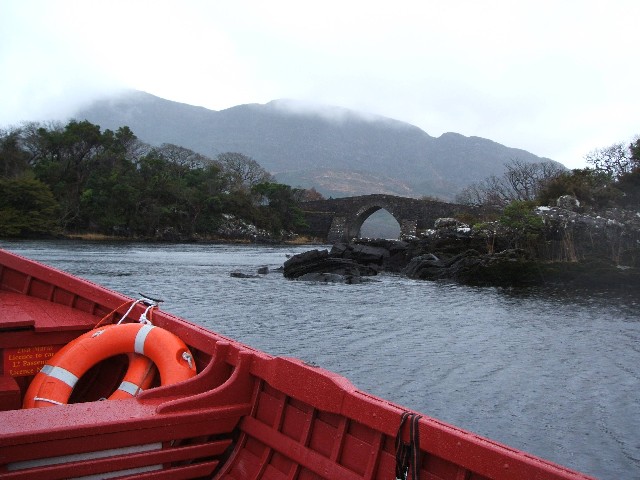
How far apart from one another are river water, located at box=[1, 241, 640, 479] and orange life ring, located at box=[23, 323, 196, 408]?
12.3 feet

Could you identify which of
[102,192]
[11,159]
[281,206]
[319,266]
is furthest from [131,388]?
[281,206]

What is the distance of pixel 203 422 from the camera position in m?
3.65

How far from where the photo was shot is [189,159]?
250 ft

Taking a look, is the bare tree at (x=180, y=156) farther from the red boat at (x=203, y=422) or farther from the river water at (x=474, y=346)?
the red boat at (x=203, y=422)

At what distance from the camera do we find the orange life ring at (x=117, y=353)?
4.29 metres

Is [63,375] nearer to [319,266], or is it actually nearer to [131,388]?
[131,388]

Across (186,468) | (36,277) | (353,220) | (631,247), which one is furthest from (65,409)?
(353,220)

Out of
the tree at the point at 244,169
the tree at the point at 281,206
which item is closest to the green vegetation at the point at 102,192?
the tree at the point at 281,206

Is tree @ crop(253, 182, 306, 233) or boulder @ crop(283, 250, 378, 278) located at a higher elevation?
tree @ crop(253, 182, 306, 233)

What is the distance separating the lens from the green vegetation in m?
48.7


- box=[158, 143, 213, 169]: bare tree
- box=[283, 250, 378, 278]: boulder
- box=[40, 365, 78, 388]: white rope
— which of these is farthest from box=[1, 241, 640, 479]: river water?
box=[158, 143, 213, 169]: bare tree

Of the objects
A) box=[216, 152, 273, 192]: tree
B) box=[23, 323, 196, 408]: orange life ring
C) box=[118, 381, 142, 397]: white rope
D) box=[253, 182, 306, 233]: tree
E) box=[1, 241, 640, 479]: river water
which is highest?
box=[216, 152, 273, 192]: tree

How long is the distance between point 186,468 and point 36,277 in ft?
12.9

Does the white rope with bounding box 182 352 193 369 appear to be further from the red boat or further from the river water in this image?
the river water
